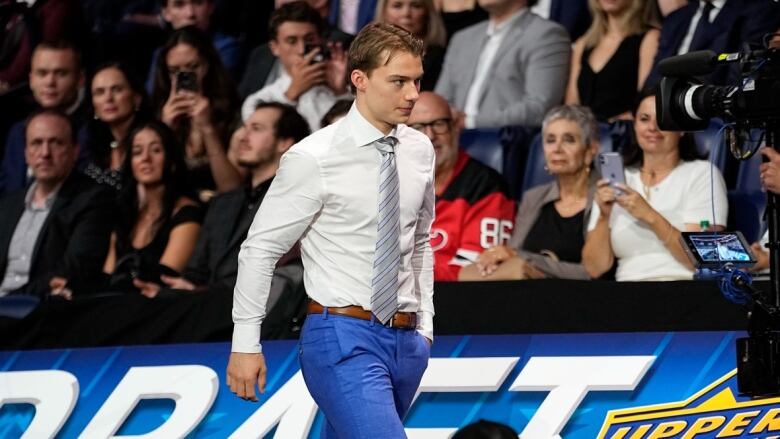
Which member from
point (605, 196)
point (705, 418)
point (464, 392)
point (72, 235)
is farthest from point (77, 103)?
point (705, 418)

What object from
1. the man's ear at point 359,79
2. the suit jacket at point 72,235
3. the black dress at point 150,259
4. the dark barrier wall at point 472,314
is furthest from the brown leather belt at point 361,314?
the suit jacket at point 72,235

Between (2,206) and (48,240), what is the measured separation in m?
0.52

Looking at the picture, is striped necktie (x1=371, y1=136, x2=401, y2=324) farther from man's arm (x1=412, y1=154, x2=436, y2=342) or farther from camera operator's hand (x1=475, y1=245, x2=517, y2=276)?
camera operator's hand (x1=475, y1=245, x2=517, y2=276)

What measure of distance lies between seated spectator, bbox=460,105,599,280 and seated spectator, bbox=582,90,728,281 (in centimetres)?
11

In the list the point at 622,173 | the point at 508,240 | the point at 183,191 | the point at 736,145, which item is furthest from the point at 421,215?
the point at 183,191

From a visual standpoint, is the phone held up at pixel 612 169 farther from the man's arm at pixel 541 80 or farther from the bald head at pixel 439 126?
the man's arm at pixel 541 80

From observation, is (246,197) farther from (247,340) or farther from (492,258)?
(247,340)

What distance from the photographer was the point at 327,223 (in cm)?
363

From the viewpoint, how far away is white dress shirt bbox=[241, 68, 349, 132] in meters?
7.13

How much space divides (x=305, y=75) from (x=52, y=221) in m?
1.55

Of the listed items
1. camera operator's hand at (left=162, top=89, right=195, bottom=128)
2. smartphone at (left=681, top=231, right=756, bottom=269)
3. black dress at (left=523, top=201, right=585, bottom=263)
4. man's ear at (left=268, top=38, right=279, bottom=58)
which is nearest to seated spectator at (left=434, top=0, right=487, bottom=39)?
man's ear at (left=268, top=38, right=279, bottom=58)

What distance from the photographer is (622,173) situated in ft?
18.6

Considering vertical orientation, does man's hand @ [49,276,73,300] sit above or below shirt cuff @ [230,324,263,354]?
below

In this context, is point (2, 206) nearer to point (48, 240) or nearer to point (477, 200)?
point (48, 240)
